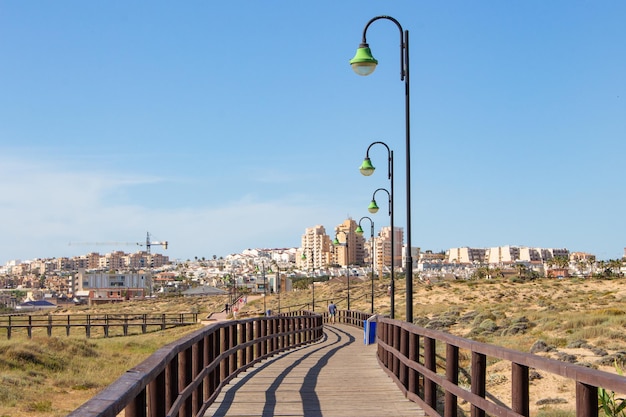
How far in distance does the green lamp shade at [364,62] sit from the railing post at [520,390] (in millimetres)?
10774

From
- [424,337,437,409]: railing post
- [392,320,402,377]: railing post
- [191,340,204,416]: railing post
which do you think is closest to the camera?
[191,340,204,416]: railing post

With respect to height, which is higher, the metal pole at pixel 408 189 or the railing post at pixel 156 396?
the metal pole at pixel 408 189

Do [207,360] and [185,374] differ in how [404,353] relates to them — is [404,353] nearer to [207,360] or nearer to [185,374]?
[207,360]

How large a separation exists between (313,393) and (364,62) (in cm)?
715

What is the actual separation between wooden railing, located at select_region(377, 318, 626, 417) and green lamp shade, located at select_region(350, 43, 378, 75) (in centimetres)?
515

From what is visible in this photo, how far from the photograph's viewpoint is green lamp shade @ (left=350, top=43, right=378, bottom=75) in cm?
1603

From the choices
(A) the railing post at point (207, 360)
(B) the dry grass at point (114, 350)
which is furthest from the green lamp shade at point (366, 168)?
(A) the railing post at point (207, 360)

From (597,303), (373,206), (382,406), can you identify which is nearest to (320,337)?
(373,206)

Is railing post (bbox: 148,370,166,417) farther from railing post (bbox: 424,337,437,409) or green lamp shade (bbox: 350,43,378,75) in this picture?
green lamp shade (bbox: 350,43,378,75)

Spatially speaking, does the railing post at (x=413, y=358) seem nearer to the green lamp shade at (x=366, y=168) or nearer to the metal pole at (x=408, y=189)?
the metal pole at (x=408, y=189)

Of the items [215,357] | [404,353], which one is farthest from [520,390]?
[215,357]

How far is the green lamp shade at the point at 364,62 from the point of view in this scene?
1603cm

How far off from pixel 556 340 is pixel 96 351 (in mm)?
22856

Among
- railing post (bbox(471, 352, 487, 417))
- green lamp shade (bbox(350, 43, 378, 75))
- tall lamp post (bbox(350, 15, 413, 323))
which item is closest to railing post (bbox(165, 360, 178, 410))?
railing post (bbox(471, 352, 487, 417))
